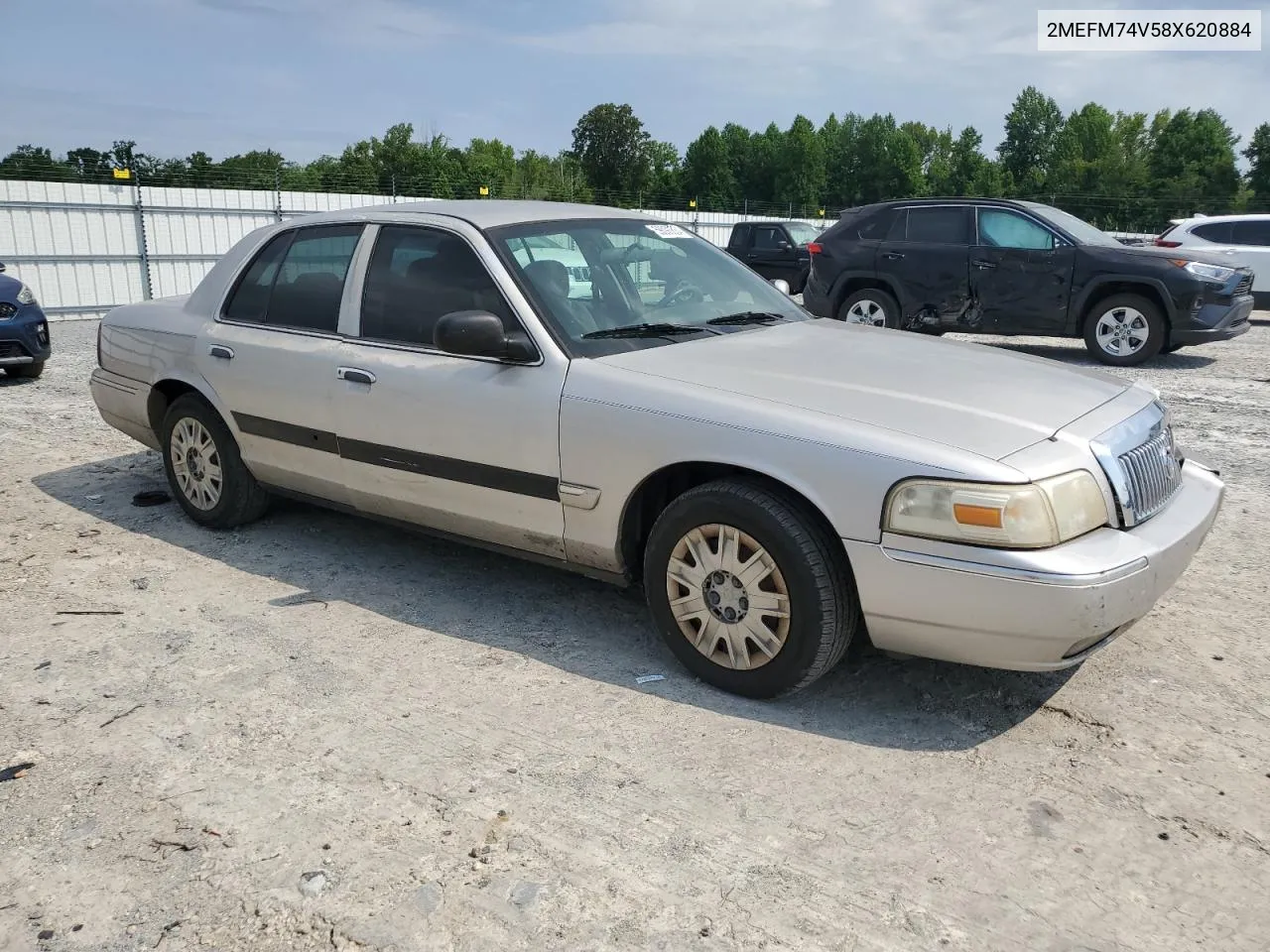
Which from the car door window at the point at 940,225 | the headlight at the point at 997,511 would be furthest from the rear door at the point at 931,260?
the headlight at the point at 997,511

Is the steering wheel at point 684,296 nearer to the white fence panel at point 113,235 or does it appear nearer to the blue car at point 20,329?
the blue car at point 20,329

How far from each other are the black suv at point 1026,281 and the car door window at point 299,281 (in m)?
8.10

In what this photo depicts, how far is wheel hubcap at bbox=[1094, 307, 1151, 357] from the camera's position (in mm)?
10609

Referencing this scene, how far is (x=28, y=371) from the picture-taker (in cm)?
1028

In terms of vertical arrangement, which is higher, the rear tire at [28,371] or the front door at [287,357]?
the front door at [287,357]

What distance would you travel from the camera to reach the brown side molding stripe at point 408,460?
384cm

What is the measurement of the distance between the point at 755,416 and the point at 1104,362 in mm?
8959

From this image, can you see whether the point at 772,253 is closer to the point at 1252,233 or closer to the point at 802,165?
the point at 1252,233

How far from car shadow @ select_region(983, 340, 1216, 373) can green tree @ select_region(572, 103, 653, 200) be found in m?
76.3

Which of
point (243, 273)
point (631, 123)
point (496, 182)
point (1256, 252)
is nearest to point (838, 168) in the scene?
point (631, 123)

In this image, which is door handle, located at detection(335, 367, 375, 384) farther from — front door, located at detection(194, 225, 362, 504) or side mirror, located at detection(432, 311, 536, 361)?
side mirror, located at detection(432, 311, 536, 361)

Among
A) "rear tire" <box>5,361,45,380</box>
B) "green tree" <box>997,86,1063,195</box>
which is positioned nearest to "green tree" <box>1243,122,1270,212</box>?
"green tree" <box>997,86,1063,195</box>

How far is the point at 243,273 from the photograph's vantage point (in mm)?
5078

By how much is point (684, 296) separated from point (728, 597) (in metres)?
1.51
